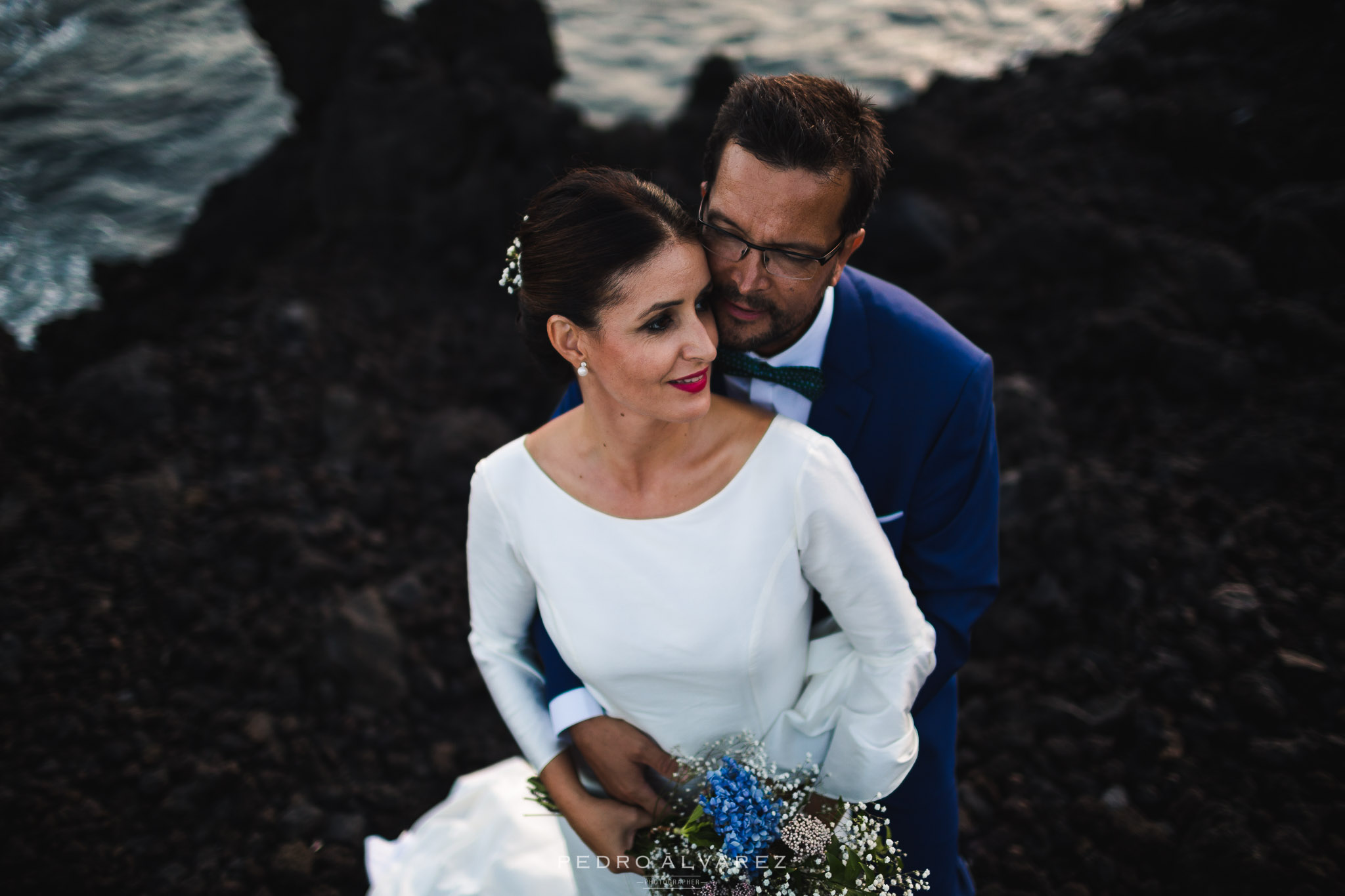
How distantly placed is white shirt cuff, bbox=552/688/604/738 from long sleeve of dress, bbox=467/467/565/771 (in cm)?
9

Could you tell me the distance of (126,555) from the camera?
4336 millimetres

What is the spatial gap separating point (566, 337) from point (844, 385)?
0.87 meters

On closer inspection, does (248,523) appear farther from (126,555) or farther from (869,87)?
(869,87)

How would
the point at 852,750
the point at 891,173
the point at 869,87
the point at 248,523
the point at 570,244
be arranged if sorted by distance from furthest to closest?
the point at 869,87 < the point at 891,173 < the point at 248,523 < the point at 852,750 < the point at 570,244

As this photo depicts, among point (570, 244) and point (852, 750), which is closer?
point (570, 244)

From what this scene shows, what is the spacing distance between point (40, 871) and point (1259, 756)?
Answer: 469cm

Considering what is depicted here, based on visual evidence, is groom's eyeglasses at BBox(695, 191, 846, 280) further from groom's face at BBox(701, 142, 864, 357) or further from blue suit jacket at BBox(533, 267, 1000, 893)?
blue suit jacket at BBox(533, 267, 1000, 893)

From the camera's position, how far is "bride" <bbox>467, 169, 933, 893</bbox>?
2139mm

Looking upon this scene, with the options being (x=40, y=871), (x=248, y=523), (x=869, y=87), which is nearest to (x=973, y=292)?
(x=869, y=87)

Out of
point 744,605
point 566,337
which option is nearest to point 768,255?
point 566,337

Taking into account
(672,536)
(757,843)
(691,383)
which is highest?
(691,383)

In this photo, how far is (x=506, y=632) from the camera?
2.71 meters

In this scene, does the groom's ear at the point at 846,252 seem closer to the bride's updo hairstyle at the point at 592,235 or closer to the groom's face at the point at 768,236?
the groom's face at the point at 768,236

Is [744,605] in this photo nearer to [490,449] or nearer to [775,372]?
[775,372]
